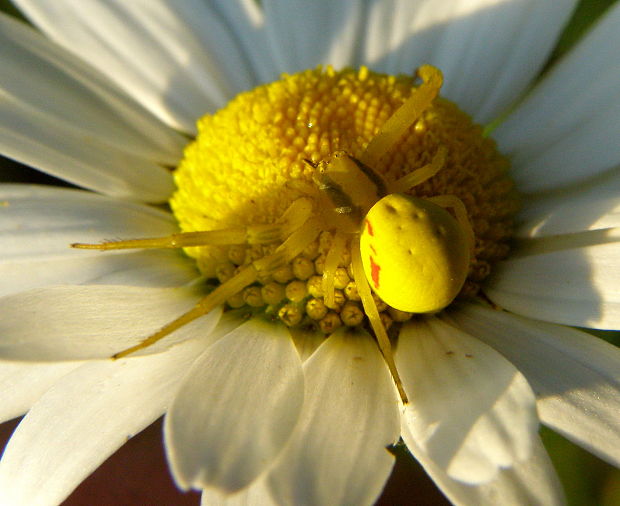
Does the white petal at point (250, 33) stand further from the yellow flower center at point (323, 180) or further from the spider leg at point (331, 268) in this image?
the spider leg at point (331, 268)

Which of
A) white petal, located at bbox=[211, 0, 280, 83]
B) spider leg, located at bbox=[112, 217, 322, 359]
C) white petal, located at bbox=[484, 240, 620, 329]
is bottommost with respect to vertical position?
white petal, located at bbox=[484, 240, 620, 329]

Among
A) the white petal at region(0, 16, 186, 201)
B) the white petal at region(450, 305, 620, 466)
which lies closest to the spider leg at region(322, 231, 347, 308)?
the white petal at region(450, 305, 620, 466)

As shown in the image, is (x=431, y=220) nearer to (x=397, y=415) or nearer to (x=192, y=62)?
(x=397, y=415)

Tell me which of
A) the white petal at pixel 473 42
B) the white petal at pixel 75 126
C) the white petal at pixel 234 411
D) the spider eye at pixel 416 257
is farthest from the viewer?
the white petal at pixel 473 42

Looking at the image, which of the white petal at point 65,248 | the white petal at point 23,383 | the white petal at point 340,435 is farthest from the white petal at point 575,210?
the white petal at point 23,383

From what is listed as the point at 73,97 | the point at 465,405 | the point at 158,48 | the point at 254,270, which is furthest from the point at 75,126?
the point at 465,405

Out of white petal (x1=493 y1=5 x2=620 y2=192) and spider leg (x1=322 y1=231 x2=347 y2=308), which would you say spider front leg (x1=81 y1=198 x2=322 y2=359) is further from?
white petal (x1=493 y1=5 x2=620 y2=192)

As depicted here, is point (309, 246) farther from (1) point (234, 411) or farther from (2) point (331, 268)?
(1) point (234, 411)
